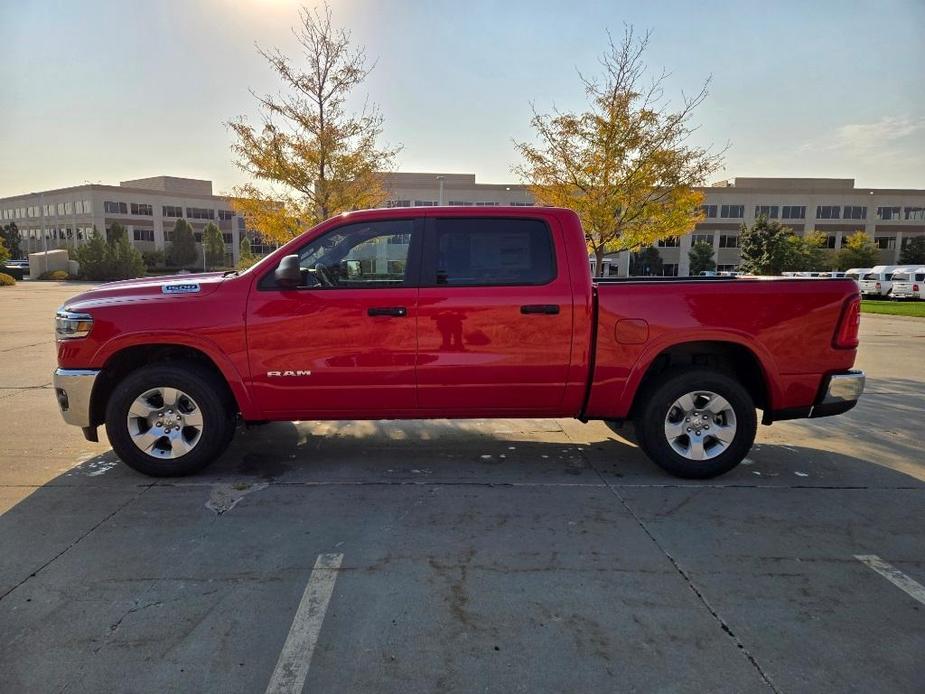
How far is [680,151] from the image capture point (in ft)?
34.9

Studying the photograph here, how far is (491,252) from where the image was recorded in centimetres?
434

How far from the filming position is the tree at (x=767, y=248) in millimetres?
45906

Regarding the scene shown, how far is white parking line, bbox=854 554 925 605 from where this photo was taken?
2920mm

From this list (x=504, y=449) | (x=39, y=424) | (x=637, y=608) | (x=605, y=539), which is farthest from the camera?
(x=39, y=424)

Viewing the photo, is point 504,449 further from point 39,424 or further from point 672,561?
point 39,424

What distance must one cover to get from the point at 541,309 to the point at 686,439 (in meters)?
1.55

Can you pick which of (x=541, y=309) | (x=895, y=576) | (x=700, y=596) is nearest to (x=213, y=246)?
(x=541, y=309)

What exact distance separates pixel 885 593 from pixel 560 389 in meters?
2.23

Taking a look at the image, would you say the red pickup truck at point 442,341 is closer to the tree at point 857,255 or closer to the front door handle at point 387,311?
the front door handle at point 387,311

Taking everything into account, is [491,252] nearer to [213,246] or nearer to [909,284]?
[909,284]

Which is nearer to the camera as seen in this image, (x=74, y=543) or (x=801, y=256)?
(x=74, y=543)

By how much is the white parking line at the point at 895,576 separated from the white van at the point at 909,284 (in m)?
40.9

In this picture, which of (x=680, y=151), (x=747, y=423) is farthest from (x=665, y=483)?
(x=680, y=151)

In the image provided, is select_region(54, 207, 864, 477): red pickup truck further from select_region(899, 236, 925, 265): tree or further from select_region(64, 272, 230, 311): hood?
select_region(899, 236, 925, 265): tree
